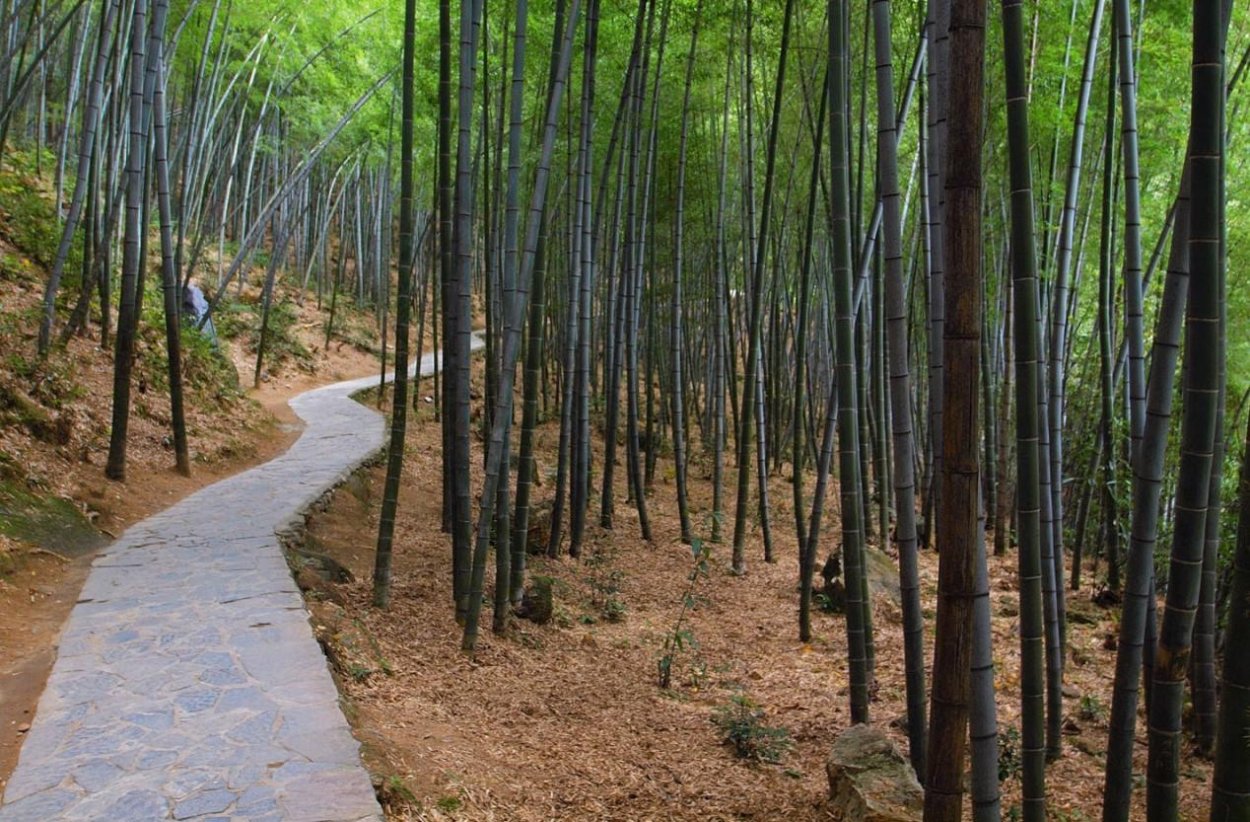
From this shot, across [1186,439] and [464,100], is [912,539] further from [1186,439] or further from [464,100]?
[464,100]

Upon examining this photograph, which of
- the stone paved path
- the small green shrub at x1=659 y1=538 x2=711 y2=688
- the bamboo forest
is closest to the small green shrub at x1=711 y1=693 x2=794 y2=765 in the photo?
the bamboo forest

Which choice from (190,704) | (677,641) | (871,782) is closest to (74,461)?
(190,704)

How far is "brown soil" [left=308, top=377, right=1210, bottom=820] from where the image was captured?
10.7 ft

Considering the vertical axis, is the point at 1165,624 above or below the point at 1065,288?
below

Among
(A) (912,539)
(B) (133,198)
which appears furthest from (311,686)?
(B) (133,198)

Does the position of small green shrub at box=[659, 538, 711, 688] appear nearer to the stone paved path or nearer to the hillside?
the stone paved path

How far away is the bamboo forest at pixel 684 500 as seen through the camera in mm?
2131

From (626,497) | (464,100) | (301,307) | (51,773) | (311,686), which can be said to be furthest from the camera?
(301,307)

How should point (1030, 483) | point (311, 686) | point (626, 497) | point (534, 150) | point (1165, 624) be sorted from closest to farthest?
point (1165, 624) < point (1030, 483) < point (311, 686) < point (534, 150) < point (626, 497)

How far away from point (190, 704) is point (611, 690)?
6.73 ft

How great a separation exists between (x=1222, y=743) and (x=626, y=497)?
776cm

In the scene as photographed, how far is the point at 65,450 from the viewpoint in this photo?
5977mm

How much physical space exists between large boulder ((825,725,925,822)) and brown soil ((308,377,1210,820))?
0.18 m

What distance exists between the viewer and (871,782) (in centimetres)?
304
